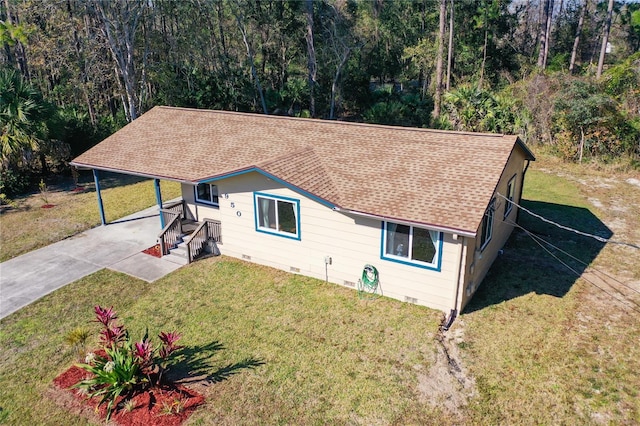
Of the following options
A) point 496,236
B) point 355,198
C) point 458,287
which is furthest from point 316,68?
point 458,287

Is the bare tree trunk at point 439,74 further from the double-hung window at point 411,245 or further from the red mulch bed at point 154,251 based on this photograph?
the red mulch bed at point 154,251

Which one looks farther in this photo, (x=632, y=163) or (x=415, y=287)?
(x=632, y=163)

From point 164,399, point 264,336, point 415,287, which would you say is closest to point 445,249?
point 415,287

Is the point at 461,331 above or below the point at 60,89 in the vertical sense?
below

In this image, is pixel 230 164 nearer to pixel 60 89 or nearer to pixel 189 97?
pixel 189 97

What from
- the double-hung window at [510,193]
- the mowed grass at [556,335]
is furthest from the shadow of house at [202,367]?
the double-hung window at [510,193]

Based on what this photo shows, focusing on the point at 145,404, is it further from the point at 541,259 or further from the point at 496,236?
the point at 541,259

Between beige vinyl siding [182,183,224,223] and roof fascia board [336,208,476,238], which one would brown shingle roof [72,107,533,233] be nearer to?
roof fascia board [336,208,476,238]
